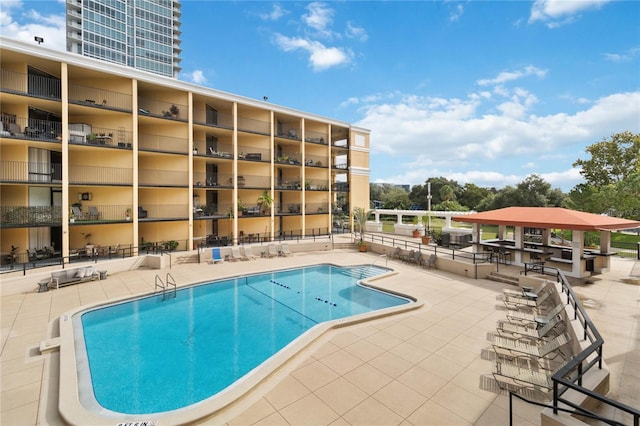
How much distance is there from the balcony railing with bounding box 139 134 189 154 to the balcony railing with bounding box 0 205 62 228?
7.13 metres

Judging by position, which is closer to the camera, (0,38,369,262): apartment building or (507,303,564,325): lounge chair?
(507,303,564,325): lounge chair

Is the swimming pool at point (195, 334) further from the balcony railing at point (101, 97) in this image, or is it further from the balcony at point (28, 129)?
the balcony railing at point (101, 97)

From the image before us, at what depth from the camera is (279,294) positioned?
14.2m

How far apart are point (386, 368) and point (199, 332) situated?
658cm

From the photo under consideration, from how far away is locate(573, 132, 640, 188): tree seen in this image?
107 feet

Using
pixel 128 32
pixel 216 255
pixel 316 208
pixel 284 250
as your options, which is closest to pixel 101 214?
Result: pixel 216 255

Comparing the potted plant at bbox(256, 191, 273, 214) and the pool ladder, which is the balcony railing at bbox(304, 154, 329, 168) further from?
the pool ladder

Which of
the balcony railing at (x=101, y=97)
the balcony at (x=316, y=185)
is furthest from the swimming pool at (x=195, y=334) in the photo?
the balcony at (x=316, y=185)

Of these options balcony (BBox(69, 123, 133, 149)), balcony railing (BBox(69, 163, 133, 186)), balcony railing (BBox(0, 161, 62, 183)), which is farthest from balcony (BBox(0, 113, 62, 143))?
balcony railing (BBox(69, 163, 133, 186))

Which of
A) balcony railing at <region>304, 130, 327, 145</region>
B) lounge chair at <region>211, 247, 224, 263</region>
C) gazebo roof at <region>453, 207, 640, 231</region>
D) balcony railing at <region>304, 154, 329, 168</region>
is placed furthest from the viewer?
balcony railing at <region>304, 130, 327, 145</region>

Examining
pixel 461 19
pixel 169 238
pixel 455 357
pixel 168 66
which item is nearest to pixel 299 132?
pixel 169 238

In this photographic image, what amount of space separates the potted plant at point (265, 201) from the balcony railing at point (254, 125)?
556cm

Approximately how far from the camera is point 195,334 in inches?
391

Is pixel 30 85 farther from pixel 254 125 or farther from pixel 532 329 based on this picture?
pixel 532 329
